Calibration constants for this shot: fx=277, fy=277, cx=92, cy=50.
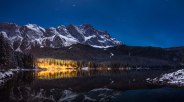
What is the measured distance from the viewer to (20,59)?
190 meters

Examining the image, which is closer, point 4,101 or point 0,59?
point 4,101

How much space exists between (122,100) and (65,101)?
7460 mm

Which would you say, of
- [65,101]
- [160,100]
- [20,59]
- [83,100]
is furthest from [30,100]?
[20,59]

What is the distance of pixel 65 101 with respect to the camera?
3503cm

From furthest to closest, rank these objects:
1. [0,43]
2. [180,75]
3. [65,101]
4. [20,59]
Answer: [20,59]
[0,43]
[180,75]
[65,101]

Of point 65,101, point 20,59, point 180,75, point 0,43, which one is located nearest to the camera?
point 65,101

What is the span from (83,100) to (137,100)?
7090 mm

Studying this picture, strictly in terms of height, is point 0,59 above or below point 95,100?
above

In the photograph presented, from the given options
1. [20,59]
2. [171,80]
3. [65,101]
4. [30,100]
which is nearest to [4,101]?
[30,100]

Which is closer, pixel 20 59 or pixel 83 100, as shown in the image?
pixel 83 100

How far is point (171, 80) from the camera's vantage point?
66.9 meters

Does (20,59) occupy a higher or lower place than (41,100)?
higher

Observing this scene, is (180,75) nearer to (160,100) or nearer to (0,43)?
(160,100)

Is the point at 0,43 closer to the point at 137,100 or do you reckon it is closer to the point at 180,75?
the point at 180,75
